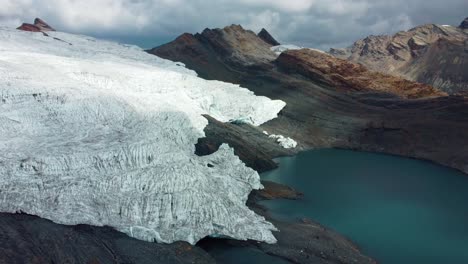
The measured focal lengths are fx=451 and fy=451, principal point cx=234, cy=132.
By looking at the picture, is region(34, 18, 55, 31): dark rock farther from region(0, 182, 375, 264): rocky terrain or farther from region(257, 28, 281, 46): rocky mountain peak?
region(0, 182, 375, 264): rocky terrain

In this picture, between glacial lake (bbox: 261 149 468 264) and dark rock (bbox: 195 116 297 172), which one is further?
dark rock (bbox: 195 116 297 172)

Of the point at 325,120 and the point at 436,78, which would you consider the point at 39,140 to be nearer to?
the point at 325,120

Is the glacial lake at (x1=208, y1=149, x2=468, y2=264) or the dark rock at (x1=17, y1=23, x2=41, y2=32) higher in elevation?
the dark rock at (x1=17, y1=23, x2=41, y2=32)

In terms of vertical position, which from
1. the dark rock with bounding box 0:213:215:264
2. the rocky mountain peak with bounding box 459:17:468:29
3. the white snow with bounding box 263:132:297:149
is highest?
the rocky mountain peak with bounding box 459:17:468:29

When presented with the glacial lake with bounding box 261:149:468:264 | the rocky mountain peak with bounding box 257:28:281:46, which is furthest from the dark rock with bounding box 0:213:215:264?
the rocky mountain peak with bounding box 257:28:281:46

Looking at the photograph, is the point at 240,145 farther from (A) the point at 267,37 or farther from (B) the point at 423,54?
(B) the point at 423,54

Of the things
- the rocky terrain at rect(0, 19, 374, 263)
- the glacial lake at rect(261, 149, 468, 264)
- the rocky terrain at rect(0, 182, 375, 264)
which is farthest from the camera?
the glacial lake at rect(261, 149, 468, 264)

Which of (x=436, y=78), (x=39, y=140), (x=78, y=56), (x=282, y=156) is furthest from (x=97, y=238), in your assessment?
(x=436, y=78)

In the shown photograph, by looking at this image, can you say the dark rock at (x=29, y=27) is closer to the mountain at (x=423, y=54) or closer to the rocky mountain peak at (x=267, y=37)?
the rocky mountain peak at (x=267, y=37)
